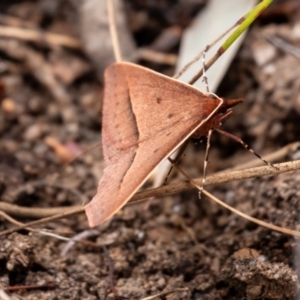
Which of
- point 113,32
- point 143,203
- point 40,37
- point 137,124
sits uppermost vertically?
point 40,37

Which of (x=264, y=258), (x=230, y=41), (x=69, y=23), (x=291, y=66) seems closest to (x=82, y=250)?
(x=264, y=258)

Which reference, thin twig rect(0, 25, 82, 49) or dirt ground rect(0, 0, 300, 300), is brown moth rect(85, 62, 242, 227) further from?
thin twig rect(0, 25, 82, 49)

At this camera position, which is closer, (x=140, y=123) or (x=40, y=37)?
(x=140, y=123)

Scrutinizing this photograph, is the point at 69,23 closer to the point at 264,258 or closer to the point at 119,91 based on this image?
the point at 119,91

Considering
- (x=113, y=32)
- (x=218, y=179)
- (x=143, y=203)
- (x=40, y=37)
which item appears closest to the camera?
(x=218, y=179)

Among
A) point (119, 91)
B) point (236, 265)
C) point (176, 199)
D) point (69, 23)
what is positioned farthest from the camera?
point (69, 23)

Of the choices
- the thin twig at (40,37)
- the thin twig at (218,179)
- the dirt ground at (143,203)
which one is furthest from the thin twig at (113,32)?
the thin twig at (218,179)

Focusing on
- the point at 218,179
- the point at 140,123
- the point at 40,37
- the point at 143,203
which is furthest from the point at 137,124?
the point at 40,37

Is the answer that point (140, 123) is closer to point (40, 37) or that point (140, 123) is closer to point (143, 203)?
point (143, 203)
